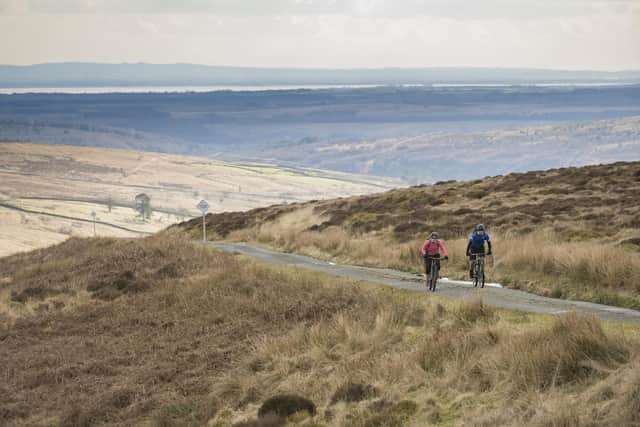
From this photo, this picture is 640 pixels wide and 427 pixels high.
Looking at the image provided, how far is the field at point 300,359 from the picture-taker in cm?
1373

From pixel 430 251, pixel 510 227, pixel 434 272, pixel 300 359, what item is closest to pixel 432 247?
pixel 430 251

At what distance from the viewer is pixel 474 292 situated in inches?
913

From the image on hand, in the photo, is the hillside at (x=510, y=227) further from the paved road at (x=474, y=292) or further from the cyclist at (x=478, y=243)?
the cyclist at (x=478, y=243)

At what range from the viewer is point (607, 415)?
11.8m

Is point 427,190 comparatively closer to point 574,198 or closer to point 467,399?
point 574,198

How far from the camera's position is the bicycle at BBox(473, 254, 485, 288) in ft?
80.4

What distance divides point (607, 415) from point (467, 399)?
109 inches

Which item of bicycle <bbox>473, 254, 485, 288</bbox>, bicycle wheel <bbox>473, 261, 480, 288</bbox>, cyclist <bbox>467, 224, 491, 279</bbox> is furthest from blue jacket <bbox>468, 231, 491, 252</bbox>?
bicycle wheel <bbox>473, 261, 480, 288</bbox>

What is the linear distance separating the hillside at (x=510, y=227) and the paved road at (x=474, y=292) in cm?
83

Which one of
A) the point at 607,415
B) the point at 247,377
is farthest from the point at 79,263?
the point at 607,415

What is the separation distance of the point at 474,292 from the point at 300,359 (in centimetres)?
648

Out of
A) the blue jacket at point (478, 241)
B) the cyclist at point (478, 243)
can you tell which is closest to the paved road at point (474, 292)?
the cyclist at point (478, 243)

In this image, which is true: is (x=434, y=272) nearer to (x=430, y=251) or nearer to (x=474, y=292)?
(x=430, y=251)

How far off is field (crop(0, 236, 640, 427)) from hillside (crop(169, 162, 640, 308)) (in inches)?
168
